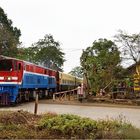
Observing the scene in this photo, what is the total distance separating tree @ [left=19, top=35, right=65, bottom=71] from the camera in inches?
4132

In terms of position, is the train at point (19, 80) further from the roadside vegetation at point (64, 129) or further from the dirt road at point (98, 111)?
the roadside vegetation at point (64, 129)

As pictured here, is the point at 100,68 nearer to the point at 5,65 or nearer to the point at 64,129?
the point at 5,65

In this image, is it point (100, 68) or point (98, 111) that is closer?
point (98, 111)

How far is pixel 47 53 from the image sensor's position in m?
108

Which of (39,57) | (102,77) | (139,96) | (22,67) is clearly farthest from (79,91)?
(39,57)

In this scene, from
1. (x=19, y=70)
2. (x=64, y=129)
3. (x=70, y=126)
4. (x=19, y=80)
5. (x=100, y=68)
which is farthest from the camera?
(x=100, y=68)

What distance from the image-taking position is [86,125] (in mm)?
15453

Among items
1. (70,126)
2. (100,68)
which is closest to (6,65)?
(100,68)

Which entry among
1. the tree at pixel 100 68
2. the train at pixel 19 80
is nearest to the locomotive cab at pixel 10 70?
the train at pixel 19 80

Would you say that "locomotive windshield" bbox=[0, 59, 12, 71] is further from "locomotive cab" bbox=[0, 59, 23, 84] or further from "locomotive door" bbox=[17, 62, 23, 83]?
"locomotive door" bbox=[17, 62, 23, 83]

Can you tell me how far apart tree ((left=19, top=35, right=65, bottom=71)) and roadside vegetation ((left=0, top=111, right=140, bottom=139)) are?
85849mm

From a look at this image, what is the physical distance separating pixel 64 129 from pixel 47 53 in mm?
92664

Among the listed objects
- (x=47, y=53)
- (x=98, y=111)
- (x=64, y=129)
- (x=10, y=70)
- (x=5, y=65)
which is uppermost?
(x=47, y=53)

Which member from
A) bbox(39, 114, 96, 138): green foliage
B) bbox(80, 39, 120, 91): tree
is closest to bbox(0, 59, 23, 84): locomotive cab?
bbox(80, 39, 120, 91): tree
